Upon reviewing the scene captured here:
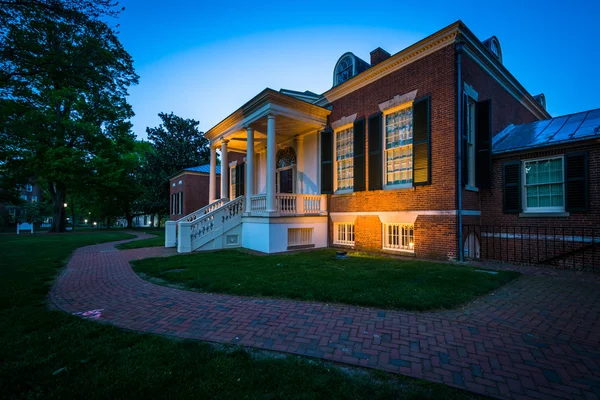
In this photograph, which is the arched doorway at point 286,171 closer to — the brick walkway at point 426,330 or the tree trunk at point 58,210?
the brick walkway at point 426,330

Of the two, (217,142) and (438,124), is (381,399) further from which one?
(217,142)

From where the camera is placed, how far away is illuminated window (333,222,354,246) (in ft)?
39.0

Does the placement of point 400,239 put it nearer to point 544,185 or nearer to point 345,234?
point 345,234

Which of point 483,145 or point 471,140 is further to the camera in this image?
point 471,140

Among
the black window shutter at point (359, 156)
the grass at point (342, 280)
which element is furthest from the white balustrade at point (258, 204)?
the black window shutter at point (359, 156)

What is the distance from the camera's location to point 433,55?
30.1 ft

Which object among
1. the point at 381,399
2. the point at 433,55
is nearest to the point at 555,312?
the point at 381,399

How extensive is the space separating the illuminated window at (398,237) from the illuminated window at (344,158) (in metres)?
2.52

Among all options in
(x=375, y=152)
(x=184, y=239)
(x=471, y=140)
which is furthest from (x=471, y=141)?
(x=184, y=239)

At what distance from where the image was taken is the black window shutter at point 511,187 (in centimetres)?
902

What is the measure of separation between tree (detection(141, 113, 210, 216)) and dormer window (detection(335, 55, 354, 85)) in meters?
23.0

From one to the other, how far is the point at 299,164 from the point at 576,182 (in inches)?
397

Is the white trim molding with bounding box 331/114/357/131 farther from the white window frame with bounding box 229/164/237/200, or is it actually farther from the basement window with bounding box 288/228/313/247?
the white window frame with bounding box 229/164/237/200

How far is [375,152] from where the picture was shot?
421 inches
